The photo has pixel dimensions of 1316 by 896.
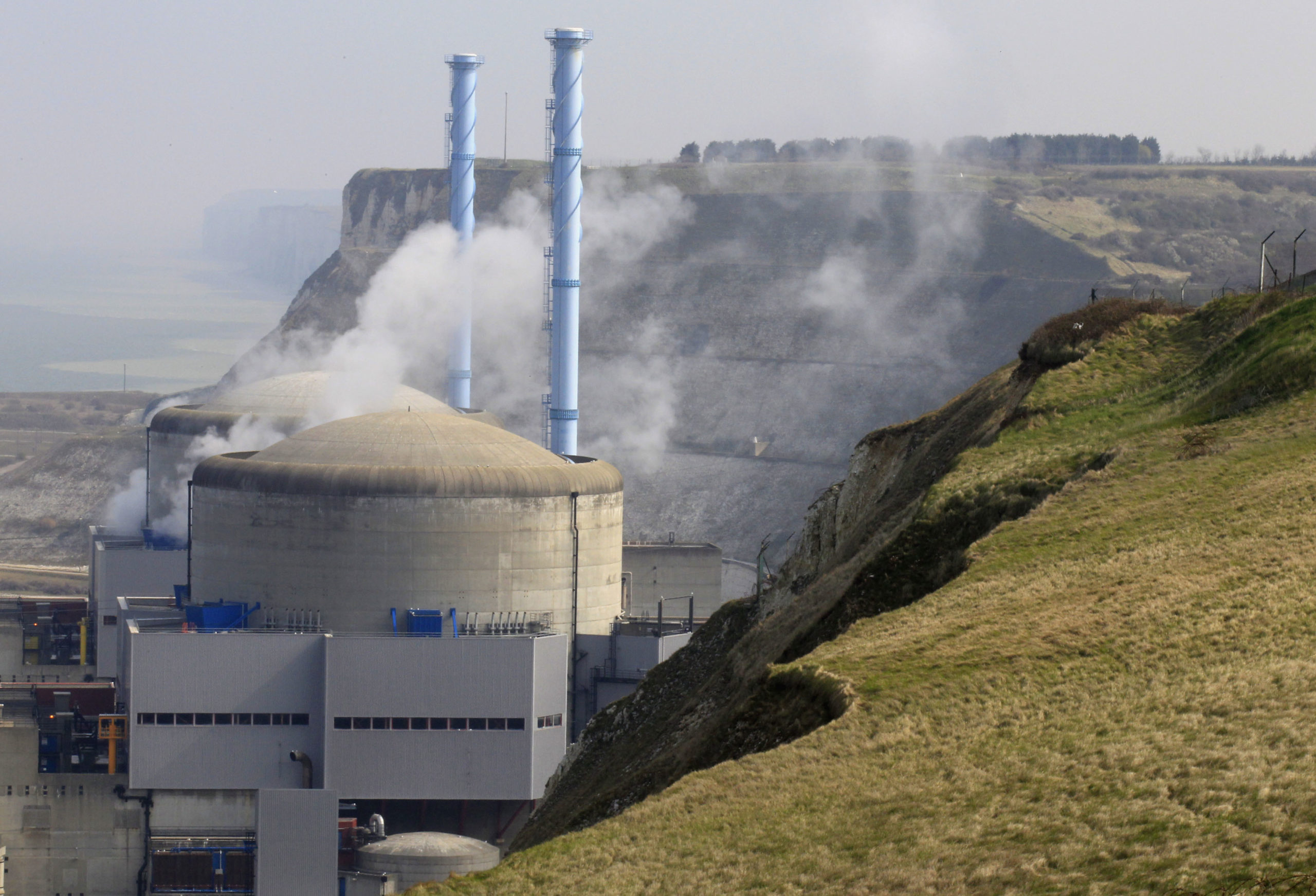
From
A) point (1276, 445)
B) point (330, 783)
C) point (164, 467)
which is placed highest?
point (1276, 445)

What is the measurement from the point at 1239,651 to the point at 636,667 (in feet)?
130

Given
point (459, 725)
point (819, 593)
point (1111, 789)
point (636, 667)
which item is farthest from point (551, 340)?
point (1111, 789)

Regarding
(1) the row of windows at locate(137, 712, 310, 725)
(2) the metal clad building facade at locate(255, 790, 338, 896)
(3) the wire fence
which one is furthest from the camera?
(1) the row of windows at locate(137, 712, 310, 725)

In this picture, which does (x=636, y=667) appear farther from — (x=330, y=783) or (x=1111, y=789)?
(x=1111, y=789)

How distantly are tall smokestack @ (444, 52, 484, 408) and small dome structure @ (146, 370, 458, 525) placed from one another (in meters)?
16.9

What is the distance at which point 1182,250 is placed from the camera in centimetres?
13775

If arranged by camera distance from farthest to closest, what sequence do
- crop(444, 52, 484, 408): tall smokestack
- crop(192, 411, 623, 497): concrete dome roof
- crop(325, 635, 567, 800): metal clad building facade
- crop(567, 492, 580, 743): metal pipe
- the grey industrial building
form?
1. crop(444, 52, 484, 408): tall smokestack
2. crop(567, 492, 580, 743): metal pipe
3. crop(192, 411, 623, 497): concrete dome roof
4. crop(325, 635, 567, 800): metal clad building facade
5. the grey industrial building

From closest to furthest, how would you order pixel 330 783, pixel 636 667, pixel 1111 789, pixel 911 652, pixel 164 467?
pixel 1111 789 < pixel 911 652 < pixel 330 783 < pixel 636 667 < pixel 164 467

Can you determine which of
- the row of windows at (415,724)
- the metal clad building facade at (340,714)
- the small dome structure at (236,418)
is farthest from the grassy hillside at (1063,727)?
the small dome structure at (236,418)

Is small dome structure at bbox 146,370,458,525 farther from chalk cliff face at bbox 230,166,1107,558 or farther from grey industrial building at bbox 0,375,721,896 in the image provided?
chalk cliff face at bbox 230,166,1107,558

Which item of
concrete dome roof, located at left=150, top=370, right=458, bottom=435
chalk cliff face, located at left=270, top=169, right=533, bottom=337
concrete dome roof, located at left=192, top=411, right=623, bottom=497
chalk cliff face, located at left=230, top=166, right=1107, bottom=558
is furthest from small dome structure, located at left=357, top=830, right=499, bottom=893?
chalk cliff face, located at left=270, top=169, right=533, bottom=337

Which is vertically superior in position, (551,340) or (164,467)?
(551,340)

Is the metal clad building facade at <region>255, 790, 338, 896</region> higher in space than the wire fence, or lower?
lower

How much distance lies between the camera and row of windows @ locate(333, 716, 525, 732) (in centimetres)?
4925
